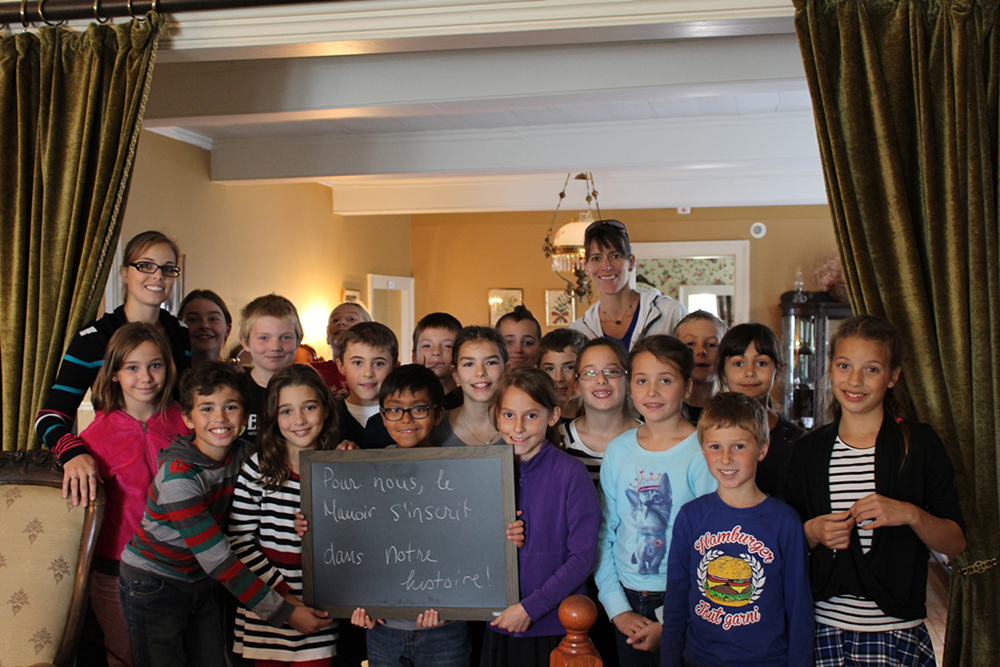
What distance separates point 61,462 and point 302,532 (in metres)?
0.69

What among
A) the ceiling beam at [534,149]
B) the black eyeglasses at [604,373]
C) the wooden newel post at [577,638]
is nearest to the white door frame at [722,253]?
the ceiling beam at [534,149]

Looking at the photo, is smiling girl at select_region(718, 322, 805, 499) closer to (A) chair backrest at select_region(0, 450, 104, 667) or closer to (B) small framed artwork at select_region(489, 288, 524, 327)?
(A) chair backrest at select_region(0, 450, 104, 667)

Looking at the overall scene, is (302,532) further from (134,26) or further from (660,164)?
(660,164)

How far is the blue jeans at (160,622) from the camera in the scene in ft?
7.06

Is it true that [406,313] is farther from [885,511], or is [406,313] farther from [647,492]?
[885,511]

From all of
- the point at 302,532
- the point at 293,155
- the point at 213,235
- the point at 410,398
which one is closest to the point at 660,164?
the point at 293,155

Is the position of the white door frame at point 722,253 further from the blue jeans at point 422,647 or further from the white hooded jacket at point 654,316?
the blue jeans at point 422,647

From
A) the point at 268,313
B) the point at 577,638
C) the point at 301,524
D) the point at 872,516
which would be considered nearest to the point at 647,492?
the point at 872,516

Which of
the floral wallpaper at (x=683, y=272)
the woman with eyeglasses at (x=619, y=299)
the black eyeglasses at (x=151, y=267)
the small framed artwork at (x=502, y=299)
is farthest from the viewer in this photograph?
the small framed artwork at (x=502, y=299)

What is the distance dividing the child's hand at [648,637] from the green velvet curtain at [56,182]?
180 cm

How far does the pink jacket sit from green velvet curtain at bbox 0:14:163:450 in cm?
37

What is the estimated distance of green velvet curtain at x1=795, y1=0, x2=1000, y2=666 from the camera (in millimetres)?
2096

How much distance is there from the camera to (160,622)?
216 centimetres

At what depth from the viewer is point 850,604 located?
1.91 m
